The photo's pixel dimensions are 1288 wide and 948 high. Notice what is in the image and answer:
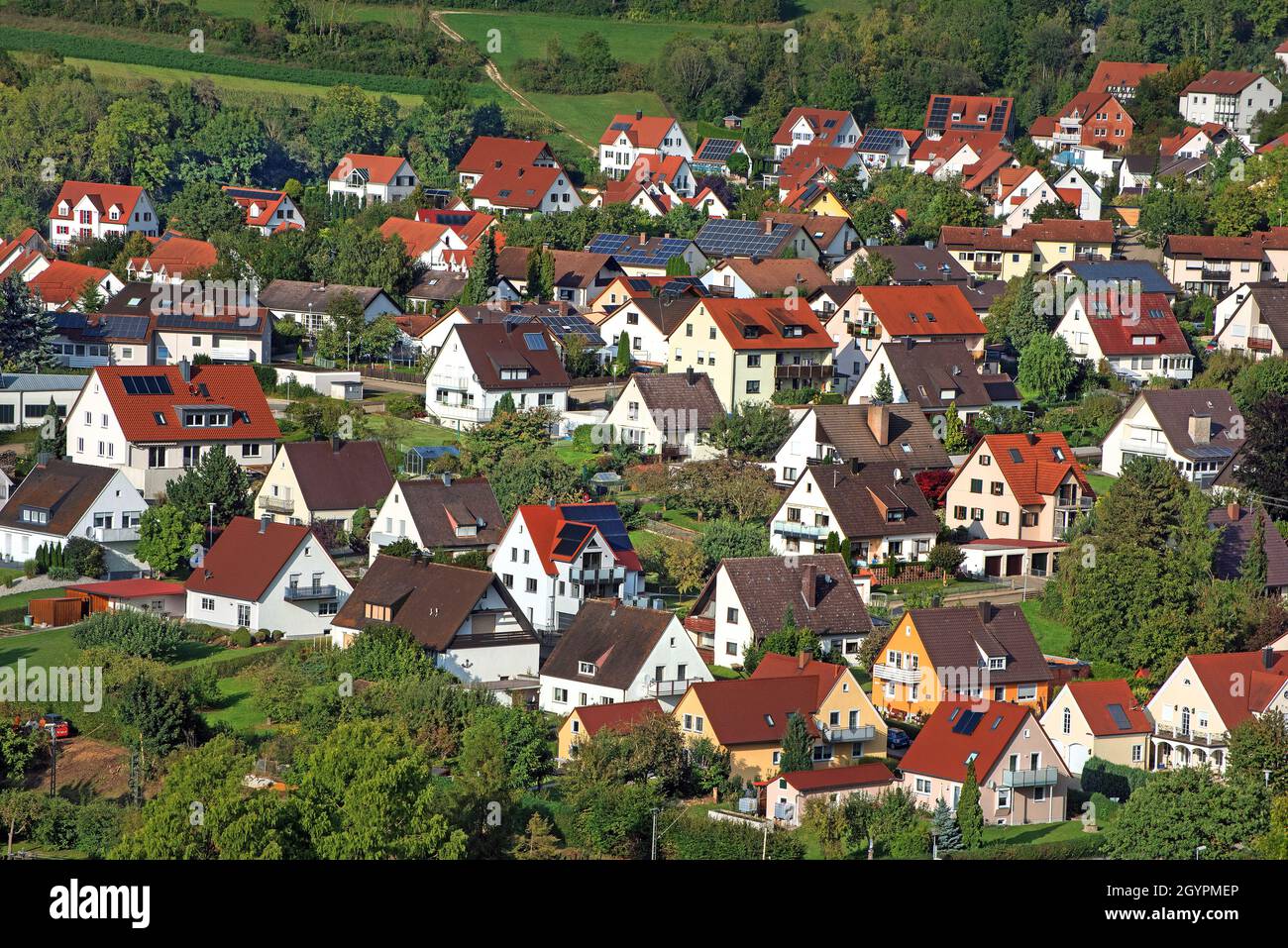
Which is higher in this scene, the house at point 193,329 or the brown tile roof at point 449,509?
the house at point 193,329

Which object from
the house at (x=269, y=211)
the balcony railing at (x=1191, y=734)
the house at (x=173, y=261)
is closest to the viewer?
A: the balcony railing at (x=1191, y=734)

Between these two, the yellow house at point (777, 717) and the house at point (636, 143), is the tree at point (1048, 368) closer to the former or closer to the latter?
the yellow house at point (777, 717)

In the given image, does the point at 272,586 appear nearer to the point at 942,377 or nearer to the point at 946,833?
the point at 946,833

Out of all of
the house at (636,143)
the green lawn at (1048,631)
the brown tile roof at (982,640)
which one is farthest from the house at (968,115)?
the brown tile roof at (982,640)

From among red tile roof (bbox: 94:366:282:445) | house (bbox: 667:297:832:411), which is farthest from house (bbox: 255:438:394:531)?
house (bbox: 667:297:832:411)

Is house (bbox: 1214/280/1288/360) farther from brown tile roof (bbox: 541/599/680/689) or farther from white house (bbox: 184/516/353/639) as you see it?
white house (bbox: 184/516/353/639)

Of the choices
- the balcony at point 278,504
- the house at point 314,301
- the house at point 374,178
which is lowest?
the balcony at point 278,504

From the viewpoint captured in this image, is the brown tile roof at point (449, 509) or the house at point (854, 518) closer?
the brown tile roof at point (449, 509)
